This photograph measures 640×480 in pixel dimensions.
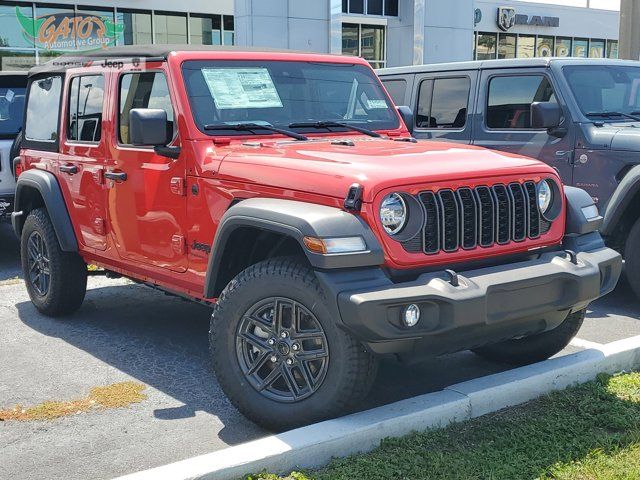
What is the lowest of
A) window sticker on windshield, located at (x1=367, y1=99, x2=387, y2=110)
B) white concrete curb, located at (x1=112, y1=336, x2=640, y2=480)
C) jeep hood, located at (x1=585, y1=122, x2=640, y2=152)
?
white concrete curb, located at (x1=112, y1=336, x2=640, y2=480)

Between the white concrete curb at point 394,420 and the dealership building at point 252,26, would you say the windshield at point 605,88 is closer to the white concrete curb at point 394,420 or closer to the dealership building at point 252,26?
the white concrete curb at point 394,420

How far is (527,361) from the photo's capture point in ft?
16.9

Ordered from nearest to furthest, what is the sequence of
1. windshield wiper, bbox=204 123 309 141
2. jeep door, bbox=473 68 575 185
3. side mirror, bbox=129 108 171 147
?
side mirror, bbox=129 108 171 147 → windshield wiper, bbox=204 123 309 141 → jeep door, bbox=473 68 575 185

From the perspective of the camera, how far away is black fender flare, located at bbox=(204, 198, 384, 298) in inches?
147

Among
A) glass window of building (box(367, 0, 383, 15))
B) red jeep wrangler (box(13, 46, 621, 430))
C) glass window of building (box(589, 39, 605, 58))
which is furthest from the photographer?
glass window of building (box(589, 39, 605, 58))

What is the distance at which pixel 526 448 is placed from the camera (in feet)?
12.9

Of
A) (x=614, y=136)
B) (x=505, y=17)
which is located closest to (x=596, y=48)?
(x=505, y=17)

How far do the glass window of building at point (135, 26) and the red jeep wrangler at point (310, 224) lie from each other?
17.0 meters

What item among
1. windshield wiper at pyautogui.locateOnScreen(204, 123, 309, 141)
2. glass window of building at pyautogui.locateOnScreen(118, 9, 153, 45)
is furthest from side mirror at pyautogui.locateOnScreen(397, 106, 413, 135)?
glass window of building at pyautogui.locateOnScreen(118, 9, 153, 45)

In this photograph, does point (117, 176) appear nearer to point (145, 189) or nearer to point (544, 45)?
point (145, 189)

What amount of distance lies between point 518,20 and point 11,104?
25.9 meters

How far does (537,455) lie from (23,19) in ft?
65.5

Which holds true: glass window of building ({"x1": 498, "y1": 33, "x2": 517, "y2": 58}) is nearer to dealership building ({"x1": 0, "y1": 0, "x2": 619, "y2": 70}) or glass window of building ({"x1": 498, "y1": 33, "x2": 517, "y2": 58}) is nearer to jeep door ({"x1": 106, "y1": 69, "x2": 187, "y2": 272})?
dealership building ({"x1": 0, "y1": 0, "x2": 619, "y2": 70})

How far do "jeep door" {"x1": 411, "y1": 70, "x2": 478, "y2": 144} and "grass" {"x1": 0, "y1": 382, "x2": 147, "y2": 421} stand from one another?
4.22 m
